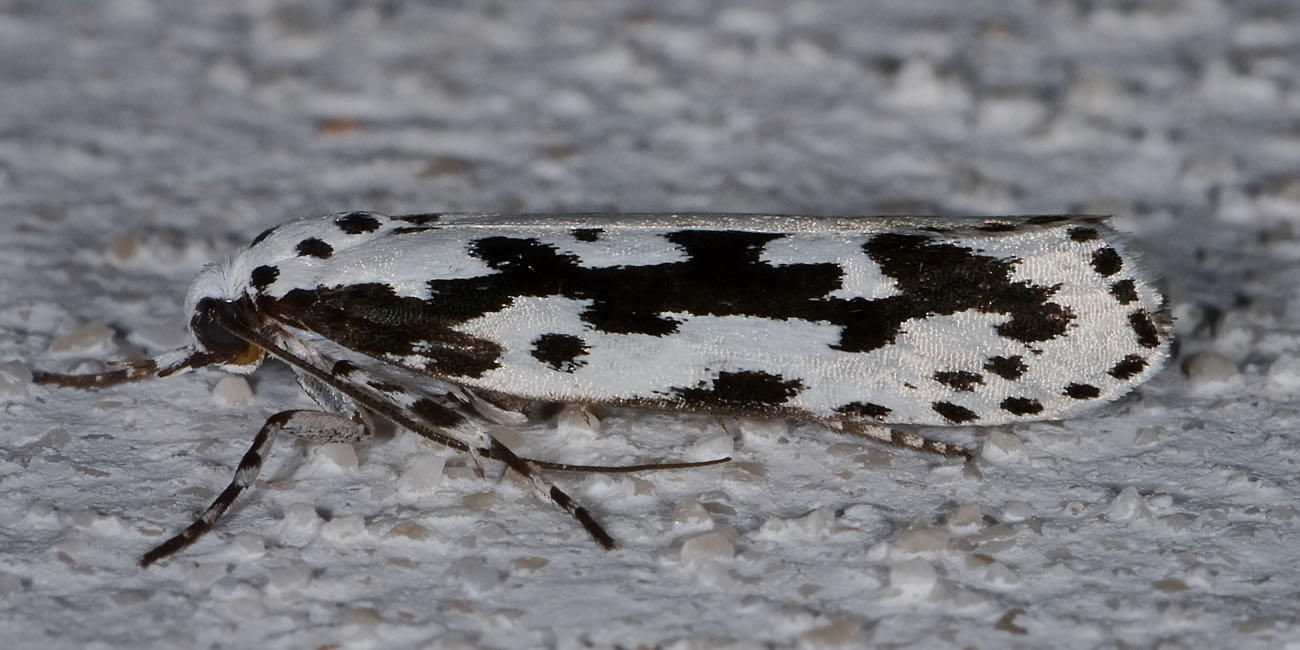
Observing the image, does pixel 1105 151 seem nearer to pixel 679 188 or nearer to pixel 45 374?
pixel 679 188

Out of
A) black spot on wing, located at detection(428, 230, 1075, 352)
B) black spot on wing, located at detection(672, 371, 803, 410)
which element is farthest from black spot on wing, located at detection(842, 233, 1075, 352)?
black spot on wing, located at detection(672, 371, 803, 410)

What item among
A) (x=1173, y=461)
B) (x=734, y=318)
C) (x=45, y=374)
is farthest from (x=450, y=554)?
(x=1173, y=461)

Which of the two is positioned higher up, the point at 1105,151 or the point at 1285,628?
the point at 1105,151

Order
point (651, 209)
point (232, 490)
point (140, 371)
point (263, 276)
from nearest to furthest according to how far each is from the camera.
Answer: point (232, 490)
point (263, 276)
point (140, 371)
point (651, 209)

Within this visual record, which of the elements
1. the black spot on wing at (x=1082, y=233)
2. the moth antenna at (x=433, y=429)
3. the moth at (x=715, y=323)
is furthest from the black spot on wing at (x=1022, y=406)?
the moth antenna at (x=433, y=429)

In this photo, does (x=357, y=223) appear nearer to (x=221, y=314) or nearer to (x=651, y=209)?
(x=221, y=314)

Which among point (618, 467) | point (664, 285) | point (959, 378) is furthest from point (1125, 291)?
point (618, 467)
